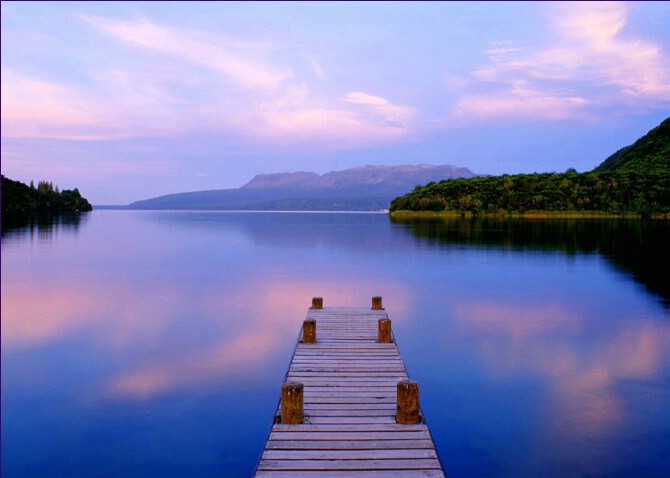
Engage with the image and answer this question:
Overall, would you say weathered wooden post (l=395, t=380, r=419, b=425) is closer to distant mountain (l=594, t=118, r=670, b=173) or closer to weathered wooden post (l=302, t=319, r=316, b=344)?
weathered wooden post (l=302, t=319, r=316, b=344)

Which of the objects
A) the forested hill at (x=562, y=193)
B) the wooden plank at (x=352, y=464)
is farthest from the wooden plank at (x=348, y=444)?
the forested hill at (x=562, y=193)

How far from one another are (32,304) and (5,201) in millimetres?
145776

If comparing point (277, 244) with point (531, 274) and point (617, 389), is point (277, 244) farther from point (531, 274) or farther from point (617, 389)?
point (617, 389)

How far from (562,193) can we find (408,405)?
12681 centimetres

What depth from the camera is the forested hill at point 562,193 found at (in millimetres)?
114812

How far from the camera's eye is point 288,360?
53.7 ft

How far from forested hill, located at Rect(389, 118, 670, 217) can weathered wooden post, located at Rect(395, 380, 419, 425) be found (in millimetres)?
116223

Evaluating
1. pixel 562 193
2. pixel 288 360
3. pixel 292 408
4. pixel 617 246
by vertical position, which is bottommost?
pixel 288 360

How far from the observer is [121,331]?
20516 mm

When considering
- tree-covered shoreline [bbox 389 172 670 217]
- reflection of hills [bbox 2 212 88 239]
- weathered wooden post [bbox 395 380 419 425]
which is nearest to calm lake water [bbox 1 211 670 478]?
weathered wooden post [bbox 395 380 419 425]

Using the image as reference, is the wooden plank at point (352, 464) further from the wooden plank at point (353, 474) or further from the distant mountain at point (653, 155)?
the distant mountain at point (653, 155)

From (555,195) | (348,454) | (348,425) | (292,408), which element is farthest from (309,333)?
(555,195)

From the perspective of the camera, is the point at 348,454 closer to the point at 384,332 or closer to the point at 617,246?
the point at 384,332

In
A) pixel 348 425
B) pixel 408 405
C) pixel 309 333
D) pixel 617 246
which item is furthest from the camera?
pixel 617 246
